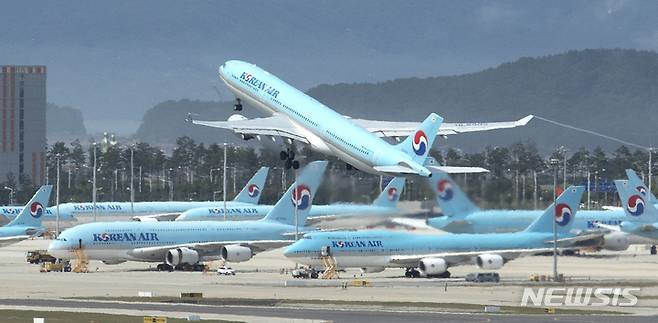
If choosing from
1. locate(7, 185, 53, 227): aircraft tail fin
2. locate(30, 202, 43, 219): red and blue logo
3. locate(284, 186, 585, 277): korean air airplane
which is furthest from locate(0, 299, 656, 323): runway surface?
locate(30, 202, 43, 219): red and blue logo

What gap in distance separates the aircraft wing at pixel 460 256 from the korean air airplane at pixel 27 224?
4427cm

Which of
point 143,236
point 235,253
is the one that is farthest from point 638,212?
point 143,236

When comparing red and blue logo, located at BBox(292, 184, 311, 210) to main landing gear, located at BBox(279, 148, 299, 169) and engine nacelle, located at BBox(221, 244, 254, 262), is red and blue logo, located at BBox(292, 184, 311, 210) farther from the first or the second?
main landing gear, located at BBox(279, 148, 299, 169)

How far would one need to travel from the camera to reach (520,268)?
12900 cm

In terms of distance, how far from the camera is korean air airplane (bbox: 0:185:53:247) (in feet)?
495

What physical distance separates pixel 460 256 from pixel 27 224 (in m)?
50.9

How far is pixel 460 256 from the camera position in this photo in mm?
120250

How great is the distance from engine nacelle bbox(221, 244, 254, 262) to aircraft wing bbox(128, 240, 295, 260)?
51.9 inches

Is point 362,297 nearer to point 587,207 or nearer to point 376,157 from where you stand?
point 376,157

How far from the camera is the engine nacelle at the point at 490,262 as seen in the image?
119062 mm

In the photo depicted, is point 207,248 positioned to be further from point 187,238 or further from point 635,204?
point 635,204

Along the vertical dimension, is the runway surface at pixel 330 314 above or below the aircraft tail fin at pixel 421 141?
below

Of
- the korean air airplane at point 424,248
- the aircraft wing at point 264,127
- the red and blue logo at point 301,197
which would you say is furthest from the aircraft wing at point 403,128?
the red and blue logo at point 301,197

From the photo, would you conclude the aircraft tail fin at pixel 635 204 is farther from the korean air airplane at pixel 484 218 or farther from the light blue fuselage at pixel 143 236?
the light blue fuselage at pixel 143 236
